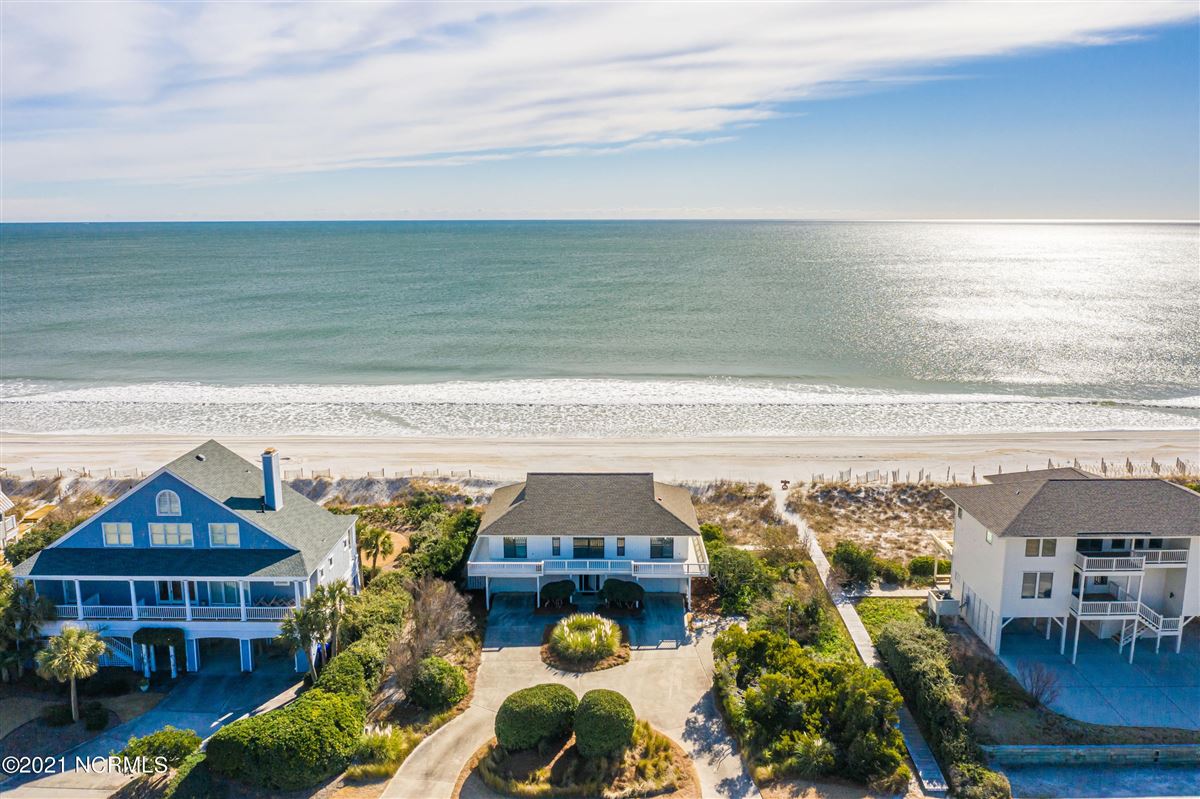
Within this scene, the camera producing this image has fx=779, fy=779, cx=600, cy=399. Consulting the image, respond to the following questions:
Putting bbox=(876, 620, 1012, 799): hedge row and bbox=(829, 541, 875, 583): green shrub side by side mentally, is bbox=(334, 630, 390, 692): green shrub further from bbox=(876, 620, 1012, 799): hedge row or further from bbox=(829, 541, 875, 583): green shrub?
bbox=(829, 541, 875, 583): green shrub

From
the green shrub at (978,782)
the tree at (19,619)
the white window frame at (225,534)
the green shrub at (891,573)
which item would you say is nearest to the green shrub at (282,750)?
the white window frame at (225,534)

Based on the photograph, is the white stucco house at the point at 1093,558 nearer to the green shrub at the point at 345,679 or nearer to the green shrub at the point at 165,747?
the green shrub at the point at 345,679

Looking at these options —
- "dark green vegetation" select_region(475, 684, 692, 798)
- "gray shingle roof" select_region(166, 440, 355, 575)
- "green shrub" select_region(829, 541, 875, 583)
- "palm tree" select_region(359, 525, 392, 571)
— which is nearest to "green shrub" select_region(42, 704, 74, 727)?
"gray shingle roof" select_region(166, 440, 355, 575)

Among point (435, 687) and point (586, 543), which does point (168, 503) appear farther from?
point (586, 543)

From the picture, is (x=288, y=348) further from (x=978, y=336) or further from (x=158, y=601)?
(x=978, y=336)

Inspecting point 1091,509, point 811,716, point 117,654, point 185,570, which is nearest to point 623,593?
point 811,716
